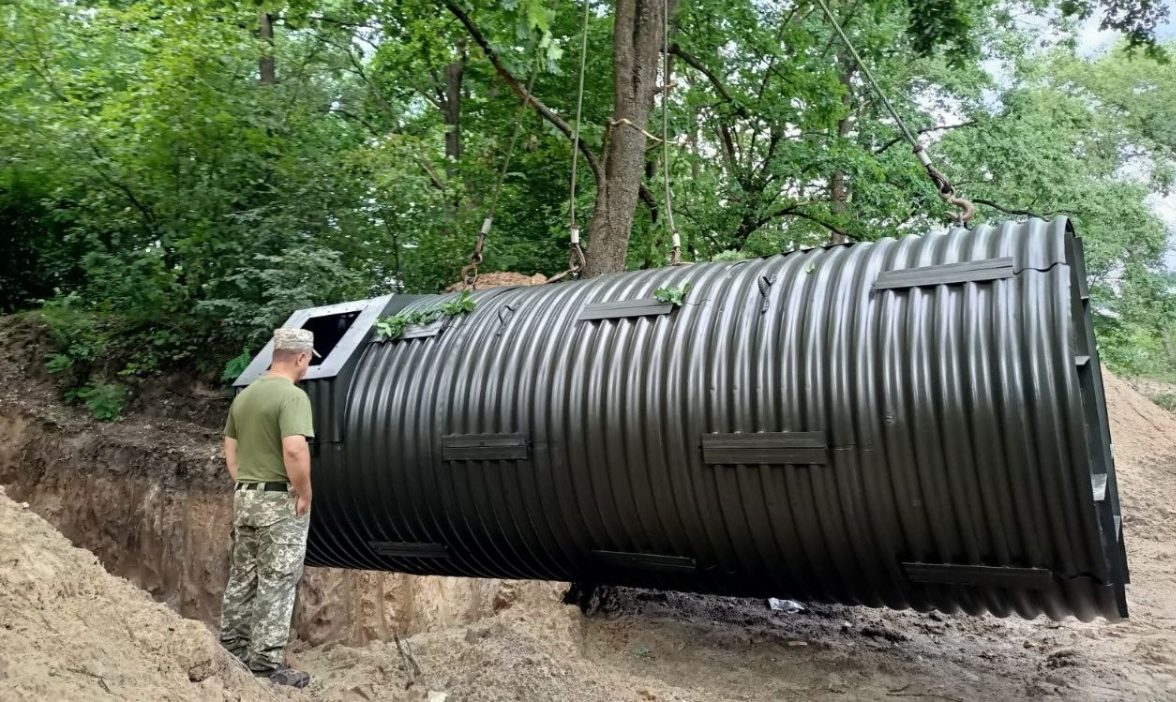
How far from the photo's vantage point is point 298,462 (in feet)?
13.2

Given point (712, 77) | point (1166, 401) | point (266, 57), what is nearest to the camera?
point (712, 77)

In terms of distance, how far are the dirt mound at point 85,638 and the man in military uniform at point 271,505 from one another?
1.53ft

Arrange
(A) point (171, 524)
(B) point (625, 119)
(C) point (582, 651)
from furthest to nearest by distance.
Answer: (A) point (171, 524) < (B) point (625, 119) < (C) point (582, 651)

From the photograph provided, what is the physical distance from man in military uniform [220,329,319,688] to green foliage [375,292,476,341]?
0.50 m

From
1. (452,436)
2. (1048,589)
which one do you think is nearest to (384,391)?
(452,436)

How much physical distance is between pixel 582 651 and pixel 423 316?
3324 millimetres

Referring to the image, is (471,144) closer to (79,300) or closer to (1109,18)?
(79,300)

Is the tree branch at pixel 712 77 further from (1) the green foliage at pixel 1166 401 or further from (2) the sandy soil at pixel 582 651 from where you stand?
(1) the green foliage at pixel 1166 401

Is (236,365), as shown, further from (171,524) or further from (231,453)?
(231,453)

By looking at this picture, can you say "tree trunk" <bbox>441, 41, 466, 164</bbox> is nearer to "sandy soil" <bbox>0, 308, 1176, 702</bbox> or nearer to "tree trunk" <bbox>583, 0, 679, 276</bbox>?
"tree trunk" <bbox>583, 0, 679, 276</bbox>

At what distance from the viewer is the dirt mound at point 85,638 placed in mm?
2818

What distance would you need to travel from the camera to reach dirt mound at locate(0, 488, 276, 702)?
2818mm

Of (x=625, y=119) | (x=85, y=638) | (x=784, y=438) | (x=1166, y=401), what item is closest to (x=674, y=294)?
(x=784, y=438)

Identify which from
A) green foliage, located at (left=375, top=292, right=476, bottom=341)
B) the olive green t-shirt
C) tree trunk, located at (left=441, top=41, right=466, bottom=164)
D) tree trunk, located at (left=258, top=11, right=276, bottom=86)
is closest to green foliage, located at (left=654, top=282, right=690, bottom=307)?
green foliage, located at (left=375, top=292, right=476, bottom=341)
